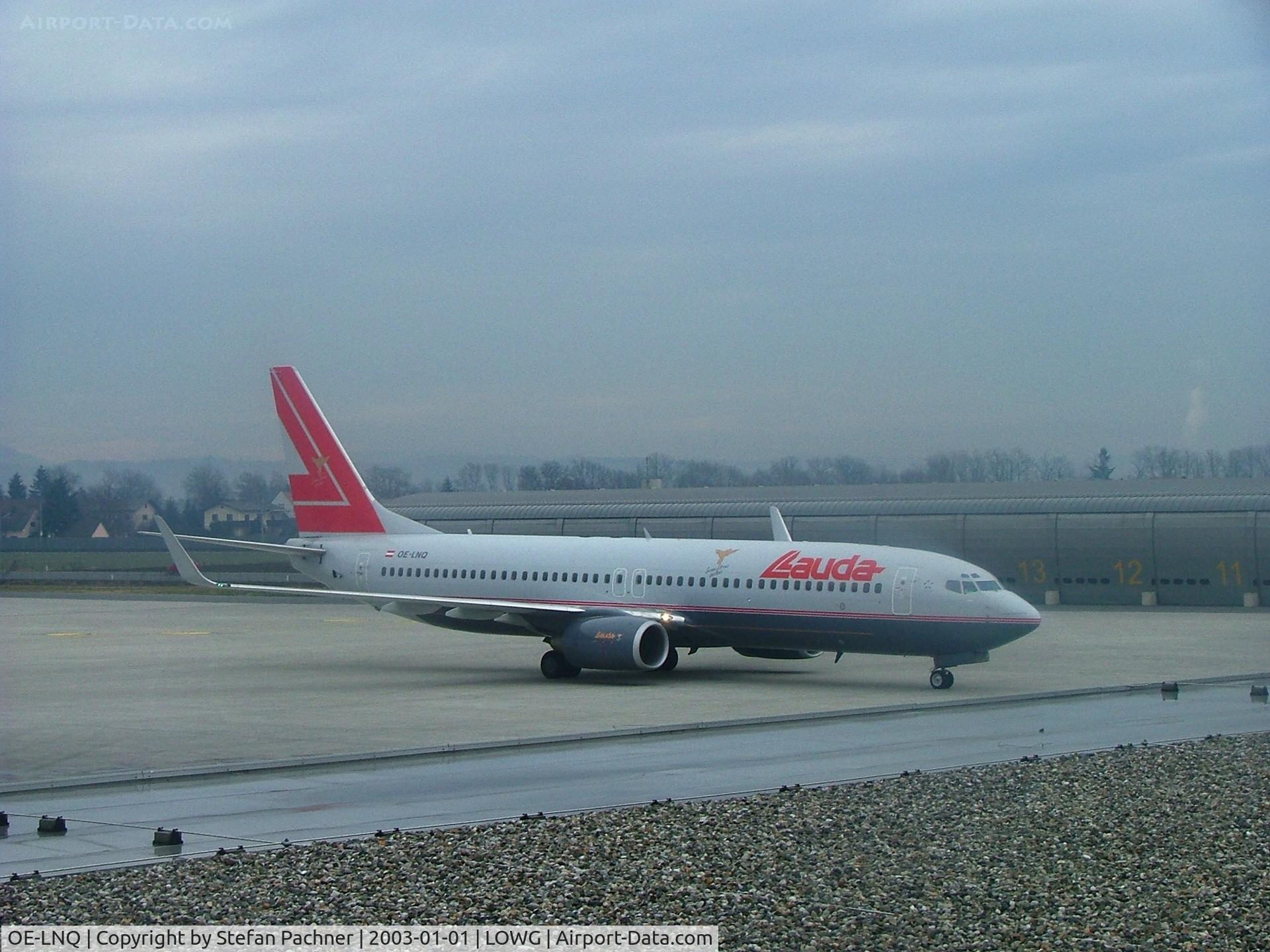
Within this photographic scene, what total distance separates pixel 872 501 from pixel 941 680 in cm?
3806

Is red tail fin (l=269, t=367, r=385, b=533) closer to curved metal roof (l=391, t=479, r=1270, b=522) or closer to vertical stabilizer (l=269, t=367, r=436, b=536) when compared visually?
vertical stabilizer (l=269, t=367, r=436, b=536)

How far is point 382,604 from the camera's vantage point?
130 ft

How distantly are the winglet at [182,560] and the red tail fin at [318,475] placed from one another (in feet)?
21.8

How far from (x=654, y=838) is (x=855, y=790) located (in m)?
4.11

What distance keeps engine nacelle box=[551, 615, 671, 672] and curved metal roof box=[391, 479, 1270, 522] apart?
3515cm

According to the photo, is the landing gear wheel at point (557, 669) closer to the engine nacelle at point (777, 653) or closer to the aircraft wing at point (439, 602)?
the aircraft wing at point (439, 602)

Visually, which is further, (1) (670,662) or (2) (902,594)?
(1) (670,662)

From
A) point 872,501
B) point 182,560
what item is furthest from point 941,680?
point 872,501

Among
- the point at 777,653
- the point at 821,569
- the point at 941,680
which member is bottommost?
the point at 941,680

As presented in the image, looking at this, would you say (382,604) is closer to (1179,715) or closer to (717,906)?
(1179,715)

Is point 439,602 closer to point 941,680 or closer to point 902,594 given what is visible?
point 902,594

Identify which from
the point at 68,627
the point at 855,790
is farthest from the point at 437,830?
the point at 68,627

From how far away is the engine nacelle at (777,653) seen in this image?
36.8 metres

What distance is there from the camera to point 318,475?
4319cm
